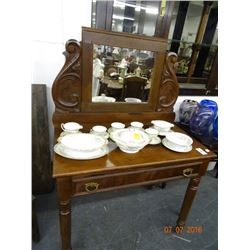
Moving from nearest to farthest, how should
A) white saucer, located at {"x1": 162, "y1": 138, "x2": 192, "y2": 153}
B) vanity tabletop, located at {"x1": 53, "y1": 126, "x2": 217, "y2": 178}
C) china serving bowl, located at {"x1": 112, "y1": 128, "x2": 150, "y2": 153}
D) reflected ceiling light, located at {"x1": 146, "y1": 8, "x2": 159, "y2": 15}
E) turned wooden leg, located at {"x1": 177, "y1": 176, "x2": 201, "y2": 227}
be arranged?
vanity tabletop, located at {"x1": 53, "y1": 126, "x2": 217, "y2": 178} < china serving bowl, located at {"x1": 112, "y1": 128, "x2": 150, "y2": 153} < white saucer, located at {"x1": 162, "y1": 138, "x2": 192, "y2": 153} < turned wooden leg, located at {"x1": 177, "y1": 176, "x2": 201, "y2": 227} < reflected ceiling light, located at {"x1": 146, "y1": 8, "x2": 159, "y2": 15}

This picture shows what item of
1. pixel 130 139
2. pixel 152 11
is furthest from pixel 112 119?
pixel 152 11

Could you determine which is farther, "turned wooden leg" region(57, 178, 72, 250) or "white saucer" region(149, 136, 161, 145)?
"white saucer" region(149, 136, 161, 145)

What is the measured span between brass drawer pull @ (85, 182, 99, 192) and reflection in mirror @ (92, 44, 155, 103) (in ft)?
1.63

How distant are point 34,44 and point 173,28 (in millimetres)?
1050

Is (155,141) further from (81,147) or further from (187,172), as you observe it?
(81,147)

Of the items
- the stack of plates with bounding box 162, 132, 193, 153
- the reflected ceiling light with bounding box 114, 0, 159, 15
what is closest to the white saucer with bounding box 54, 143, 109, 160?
the stack of plates with bounding box 162, 132, 193, 153

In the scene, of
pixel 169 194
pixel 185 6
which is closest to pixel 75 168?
pixel 169 194

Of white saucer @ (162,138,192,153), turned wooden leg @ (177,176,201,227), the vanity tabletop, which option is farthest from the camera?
turned wooden leg @ (177,176,201,227)

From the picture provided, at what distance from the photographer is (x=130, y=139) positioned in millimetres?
987

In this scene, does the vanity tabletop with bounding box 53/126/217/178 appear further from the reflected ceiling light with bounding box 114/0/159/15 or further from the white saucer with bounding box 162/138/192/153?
the reflected ceiling light with bounding box 114/0/159/15

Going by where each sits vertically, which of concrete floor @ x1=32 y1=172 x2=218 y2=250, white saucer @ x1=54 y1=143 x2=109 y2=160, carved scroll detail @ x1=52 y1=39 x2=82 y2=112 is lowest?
concrete floor @ x1=32 y1=172 x2=218 y2=250

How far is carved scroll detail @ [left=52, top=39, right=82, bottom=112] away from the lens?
100 cm

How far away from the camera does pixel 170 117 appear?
135 cm
